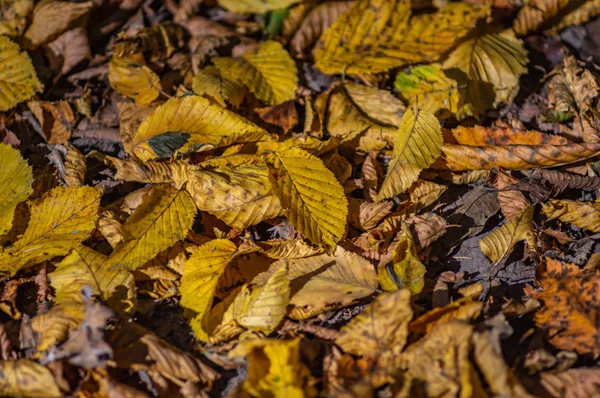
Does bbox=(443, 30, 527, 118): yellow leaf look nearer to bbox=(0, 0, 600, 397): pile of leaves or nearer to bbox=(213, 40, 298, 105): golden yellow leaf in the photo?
bbox=(0, 0, 600, 397): pile of leaves

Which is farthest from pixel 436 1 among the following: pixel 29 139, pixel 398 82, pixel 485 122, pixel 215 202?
pixel 29 139

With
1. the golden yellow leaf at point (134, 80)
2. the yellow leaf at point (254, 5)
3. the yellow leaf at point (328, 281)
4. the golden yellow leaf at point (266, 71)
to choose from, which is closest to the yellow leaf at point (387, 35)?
the golden yellow leaf at point (266, 71)

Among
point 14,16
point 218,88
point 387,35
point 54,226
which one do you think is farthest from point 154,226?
point 14,16

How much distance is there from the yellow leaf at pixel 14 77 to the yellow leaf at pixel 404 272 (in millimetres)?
1972

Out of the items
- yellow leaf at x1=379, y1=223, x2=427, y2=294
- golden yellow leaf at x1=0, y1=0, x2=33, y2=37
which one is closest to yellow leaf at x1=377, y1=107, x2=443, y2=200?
yellow leaf at x1=379, y1=223, x2=427, y2=294

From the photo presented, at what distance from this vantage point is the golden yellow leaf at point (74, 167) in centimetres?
250

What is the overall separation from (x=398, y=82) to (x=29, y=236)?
1838 mm

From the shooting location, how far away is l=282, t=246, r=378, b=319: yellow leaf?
203cm

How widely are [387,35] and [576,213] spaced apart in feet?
4.30

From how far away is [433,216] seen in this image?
226cm

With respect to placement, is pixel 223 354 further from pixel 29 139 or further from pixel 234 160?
pixel 29 139

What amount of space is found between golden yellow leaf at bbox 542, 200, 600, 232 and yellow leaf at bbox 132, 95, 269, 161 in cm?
123

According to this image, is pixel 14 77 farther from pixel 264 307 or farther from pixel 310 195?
pixel 264 307

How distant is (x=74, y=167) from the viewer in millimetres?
2537
